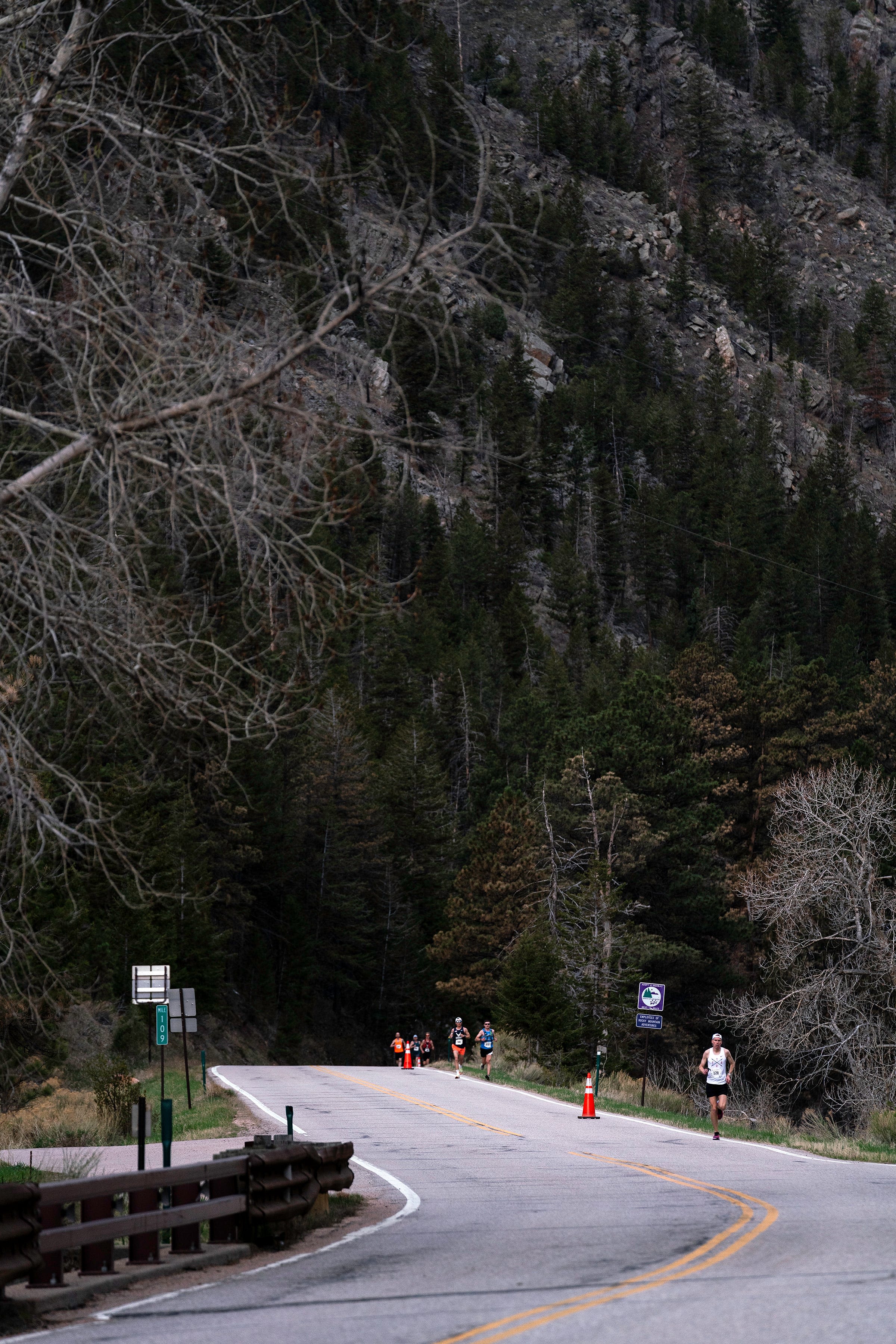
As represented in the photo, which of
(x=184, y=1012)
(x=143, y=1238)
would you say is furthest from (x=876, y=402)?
(x=143, y=1238)

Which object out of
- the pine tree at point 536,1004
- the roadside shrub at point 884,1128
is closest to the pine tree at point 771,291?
the pine tree at point 536,1004

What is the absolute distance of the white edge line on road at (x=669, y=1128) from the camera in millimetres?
19094

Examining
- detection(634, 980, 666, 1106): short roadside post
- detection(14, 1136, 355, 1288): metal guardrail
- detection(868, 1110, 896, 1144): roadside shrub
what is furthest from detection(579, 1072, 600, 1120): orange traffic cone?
detection(14, 1136, 355, 1288): metal guardrail

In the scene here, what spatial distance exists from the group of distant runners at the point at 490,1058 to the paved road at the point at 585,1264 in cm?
321

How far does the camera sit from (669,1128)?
24297 mm

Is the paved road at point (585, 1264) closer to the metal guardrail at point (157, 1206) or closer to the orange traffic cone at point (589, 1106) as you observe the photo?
the metal guardrail at point (157, 1206)

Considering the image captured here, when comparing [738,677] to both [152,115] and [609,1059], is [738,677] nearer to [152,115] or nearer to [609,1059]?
[609,1059]

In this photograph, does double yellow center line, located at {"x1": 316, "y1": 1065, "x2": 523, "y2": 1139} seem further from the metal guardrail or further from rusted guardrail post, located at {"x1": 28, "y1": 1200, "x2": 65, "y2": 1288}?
rusted guardrail post, located at {"x1": 28, "y1": 1200, "x2": 65, "y2": 1288}

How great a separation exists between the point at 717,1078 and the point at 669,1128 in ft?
8.18

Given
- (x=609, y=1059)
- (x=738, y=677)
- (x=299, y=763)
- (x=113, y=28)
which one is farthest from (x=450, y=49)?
(x=113, y=28)

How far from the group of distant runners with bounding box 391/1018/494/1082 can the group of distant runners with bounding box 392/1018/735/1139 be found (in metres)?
0.01

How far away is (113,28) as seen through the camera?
38.9 feet

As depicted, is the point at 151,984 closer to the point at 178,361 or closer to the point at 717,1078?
the point at 717,1078

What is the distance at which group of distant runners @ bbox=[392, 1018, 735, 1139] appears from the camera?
73.0 ft
